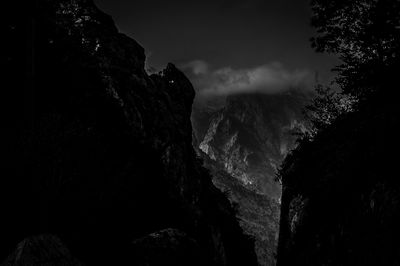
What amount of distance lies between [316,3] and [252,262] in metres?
41.0

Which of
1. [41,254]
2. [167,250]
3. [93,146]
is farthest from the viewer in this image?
[93,146]

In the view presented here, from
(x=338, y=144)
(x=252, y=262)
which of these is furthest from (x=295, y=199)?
(x=252, y=262)

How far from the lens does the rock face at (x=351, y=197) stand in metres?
10.1

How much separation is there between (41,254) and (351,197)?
9.84m

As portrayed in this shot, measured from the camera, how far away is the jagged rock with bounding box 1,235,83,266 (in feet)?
32.9

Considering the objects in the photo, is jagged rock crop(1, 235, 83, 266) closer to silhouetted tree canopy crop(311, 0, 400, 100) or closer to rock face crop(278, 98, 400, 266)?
rock face crop(278, 98, 400, 266)

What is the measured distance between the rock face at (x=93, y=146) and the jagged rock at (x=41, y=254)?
1878 mm

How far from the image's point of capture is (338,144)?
59.9 feet

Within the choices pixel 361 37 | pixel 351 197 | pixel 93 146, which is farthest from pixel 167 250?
pixel 361 37

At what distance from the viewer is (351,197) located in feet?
42.4

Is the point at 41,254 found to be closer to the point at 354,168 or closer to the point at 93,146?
the point at 93,146

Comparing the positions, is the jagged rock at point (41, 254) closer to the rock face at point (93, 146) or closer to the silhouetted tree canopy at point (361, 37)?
the rock face at point (93, 146)

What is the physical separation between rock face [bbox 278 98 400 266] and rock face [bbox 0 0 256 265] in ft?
17.8

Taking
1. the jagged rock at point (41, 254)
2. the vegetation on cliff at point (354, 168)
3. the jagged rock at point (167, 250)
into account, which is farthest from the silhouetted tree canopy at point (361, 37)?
the jagged rock at point (41, 254)
